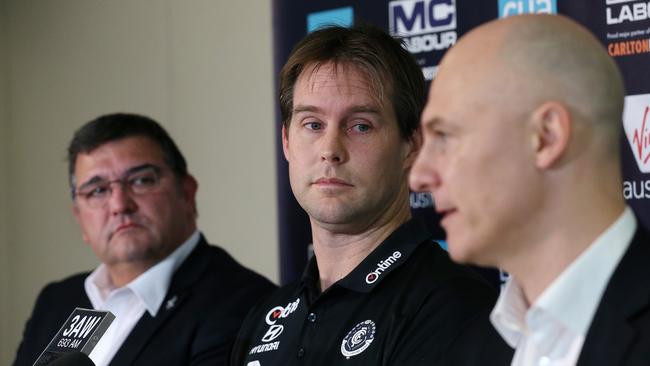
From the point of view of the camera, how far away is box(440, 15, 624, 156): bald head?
62.6 inches

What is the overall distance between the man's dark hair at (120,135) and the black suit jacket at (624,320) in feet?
7.09

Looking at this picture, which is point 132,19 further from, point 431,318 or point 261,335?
point 431,318

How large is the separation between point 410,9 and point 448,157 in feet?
5.27

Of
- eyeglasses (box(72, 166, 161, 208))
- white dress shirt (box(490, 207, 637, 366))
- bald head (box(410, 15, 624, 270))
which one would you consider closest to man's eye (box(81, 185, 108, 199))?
eyeglasses (box(72, 166, 161, 208))

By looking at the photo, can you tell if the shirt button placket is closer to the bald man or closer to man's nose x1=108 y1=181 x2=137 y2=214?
the bald man

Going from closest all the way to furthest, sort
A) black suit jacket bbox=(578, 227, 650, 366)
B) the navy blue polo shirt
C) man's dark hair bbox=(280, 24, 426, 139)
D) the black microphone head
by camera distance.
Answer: black suit jacket bbox=(578, 227, 650, 366)
the black microphone head
the navy blue polo shirt
man's dark hair bbox=(280, 24, 426, 139)

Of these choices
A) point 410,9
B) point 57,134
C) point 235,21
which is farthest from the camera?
point 57,134

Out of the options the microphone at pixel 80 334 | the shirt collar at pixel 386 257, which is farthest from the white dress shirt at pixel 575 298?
the microphone at pixel 80 334

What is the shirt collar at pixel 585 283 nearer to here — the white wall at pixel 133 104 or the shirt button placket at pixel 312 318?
the shirt button placket at pixel 312 318

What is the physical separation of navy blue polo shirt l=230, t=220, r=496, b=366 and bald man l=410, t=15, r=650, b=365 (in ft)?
1.56

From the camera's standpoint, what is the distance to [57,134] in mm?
5160

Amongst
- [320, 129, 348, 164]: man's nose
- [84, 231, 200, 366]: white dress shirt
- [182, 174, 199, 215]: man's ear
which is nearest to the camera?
[320, 129, 348, 164]: man's nose

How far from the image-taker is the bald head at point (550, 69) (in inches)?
62.6

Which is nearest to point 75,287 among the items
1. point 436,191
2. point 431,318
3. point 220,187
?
point 220,187
